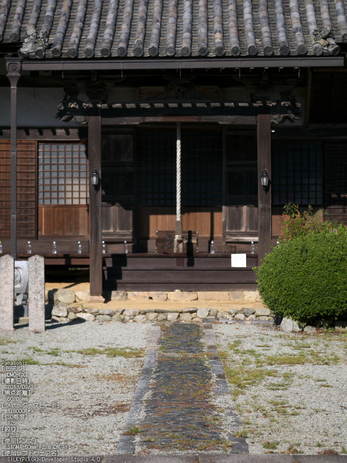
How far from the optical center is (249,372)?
730cm

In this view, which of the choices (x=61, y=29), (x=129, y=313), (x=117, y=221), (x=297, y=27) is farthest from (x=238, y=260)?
(x=61, y=29)

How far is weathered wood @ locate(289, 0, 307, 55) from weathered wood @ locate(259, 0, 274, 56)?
0.58 meters

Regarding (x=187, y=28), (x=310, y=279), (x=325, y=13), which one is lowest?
(x=310, y=279)

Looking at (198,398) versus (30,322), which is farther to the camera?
(30,322)

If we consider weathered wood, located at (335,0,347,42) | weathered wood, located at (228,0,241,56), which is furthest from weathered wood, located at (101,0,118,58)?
weathered wood, located at (335,0,347,42)

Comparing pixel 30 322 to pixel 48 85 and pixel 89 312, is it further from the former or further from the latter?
→ pixel 48 85

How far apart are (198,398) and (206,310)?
5.71m

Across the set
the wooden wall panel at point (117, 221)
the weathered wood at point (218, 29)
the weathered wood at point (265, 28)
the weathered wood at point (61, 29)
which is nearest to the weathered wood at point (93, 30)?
the weathered wood at point (61, 29)

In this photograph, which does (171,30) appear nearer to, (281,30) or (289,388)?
(281,30)

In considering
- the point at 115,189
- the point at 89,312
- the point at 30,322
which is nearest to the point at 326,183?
the point at 115,189

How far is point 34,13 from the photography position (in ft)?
45.4

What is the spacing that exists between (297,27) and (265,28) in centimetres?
70

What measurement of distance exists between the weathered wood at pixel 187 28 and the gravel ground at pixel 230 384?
5.92 metres

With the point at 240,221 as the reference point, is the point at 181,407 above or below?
below
